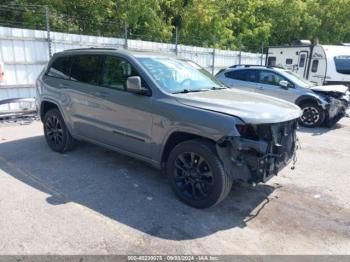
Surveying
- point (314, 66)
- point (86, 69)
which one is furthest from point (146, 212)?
point (314, 66)

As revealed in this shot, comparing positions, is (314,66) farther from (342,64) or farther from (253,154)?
(253,154)

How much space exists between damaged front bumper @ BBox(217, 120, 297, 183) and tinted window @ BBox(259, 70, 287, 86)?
245 inches

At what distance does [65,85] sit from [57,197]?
2079 millimetres

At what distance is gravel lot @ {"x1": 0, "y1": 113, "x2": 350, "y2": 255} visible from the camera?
316 cm

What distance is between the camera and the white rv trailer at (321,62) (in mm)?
13750

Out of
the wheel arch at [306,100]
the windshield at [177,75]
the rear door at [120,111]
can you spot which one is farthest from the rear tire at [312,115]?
the rear door at [120,111]

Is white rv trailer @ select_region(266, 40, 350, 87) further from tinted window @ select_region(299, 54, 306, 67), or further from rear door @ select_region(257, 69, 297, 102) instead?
rear door @ select_region(257, 69, 297, 102)

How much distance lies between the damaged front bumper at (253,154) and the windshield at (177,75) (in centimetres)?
115

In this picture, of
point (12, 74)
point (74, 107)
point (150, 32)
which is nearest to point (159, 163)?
point (74, 107)

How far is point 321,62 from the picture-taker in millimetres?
13984

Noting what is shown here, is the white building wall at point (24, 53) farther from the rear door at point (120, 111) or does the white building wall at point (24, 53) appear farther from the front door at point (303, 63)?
the front door at point (303, 63)

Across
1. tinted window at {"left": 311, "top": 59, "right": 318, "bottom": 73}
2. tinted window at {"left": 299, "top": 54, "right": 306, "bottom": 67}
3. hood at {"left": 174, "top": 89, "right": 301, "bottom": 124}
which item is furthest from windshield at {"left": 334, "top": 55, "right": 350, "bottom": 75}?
hood at {"left": 174, "top": 89, "right": 301, "bottom": 124}

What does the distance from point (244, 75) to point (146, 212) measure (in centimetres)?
736

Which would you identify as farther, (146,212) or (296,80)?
(296,80)
